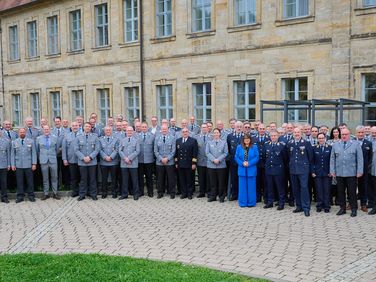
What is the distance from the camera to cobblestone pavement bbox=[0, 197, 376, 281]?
7.49 m

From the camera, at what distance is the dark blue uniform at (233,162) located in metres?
12.9

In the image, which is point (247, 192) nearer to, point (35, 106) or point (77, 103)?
point (77, 103)

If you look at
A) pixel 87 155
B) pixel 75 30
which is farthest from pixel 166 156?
pixel 75 30

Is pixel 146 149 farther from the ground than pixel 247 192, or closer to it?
farther from the ground

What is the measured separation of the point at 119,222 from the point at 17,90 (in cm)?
2332

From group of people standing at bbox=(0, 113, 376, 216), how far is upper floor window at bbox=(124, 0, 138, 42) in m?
9.78

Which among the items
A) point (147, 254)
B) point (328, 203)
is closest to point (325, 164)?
point (328, 203)

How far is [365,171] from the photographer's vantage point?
11328mm

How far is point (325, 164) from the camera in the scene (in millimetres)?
11352

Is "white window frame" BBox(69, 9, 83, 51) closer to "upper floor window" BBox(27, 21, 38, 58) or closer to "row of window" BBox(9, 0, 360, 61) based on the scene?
"row of window" BBox(9, 0, 360, 61)

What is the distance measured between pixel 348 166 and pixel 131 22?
15.3 m

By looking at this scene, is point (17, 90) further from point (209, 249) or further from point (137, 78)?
point (209, 249)

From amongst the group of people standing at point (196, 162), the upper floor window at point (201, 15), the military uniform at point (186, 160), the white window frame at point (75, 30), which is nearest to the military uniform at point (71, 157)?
the group of people standing at point (196, 162)

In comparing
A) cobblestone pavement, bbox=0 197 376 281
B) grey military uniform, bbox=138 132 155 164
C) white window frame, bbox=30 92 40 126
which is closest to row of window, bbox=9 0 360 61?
white window frame, bbox=30 92 40 126
